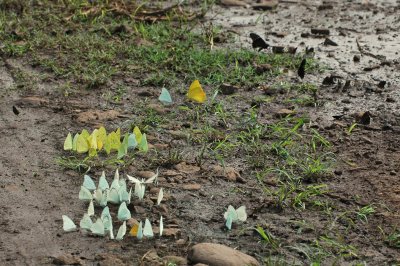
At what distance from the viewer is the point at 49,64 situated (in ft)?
19.5

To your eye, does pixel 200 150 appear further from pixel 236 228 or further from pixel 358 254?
pixel 358 254

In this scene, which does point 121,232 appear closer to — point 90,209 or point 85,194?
point 90,209

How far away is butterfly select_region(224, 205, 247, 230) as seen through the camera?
3914 millimetres

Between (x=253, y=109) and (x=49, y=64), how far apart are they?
145cm

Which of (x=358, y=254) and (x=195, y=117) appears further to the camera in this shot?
(x=195, y=117)

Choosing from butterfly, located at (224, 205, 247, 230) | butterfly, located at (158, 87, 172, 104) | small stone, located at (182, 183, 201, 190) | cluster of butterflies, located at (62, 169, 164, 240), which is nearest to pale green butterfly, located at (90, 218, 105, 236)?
cluster of butterflies, located at (62, 169, 164, 240)

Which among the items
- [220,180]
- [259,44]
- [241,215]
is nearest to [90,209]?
[241,215]

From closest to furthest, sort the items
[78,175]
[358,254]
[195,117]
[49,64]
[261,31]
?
[358,254] → [78,175] → [195,117] → [49,64] → [261,31]

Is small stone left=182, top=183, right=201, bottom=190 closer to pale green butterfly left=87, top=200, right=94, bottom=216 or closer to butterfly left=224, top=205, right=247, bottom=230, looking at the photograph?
butterfly left=224, top=205, right=247, bottom=230

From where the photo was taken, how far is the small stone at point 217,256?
355 cm

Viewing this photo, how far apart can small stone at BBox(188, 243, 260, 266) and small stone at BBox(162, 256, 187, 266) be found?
0.10 ft

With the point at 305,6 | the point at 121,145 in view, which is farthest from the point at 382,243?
the point at 305,6

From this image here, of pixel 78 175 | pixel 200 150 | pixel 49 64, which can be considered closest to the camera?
pixel 78 175

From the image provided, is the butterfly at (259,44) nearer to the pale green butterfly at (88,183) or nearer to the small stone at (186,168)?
the small stone at (186,168)
